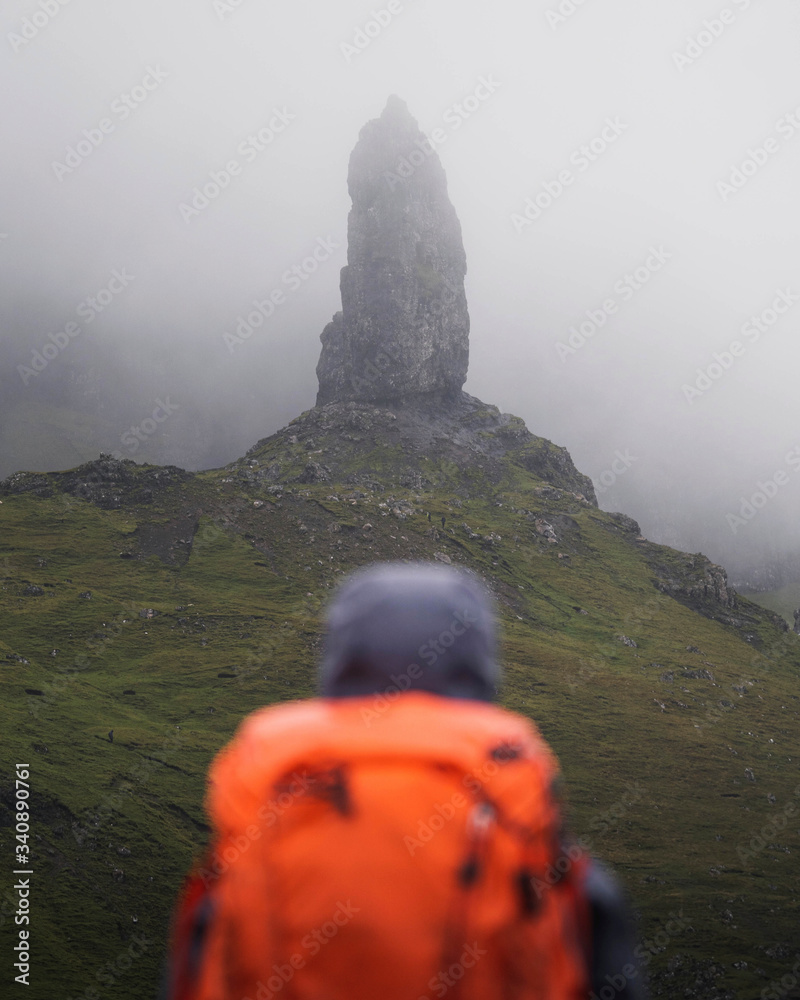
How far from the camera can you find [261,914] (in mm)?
2395

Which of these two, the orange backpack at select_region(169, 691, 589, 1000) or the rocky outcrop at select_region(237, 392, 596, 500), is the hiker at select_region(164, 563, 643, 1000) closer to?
the orange backpack at select_region(169, 691, 589, 1000)

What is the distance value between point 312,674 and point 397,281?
138 meters

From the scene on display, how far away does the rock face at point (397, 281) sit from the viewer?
568 ft

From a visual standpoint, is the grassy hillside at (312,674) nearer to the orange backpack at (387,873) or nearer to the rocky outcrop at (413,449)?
the rocky outcrop at (413,449)

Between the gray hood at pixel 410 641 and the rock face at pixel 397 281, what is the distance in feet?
555

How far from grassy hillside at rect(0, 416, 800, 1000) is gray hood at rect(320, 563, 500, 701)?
75.8 ft

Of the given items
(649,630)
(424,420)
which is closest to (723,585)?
(649,630)

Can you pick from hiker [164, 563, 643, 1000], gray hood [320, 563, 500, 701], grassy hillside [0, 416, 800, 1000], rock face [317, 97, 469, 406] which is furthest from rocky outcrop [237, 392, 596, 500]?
hiker [164, 563, 643, 1000]

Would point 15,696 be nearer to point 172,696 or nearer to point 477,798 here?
point 172,696

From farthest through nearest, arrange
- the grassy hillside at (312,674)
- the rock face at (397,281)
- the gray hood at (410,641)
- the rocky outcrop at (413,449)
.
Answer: the rock face at (397,281), the rocky outcrop at (413,449), the grassy hillside at (312,674), the gray hood at (410,641)

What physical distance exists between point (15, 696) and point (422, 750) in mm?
50746

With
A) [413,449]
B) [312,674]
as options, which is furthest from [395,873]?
[413,449]

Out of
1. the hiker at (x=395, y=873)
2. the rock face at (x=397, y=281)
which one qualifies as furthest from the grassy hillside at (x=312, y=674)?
the rock face at (x=397, y=281)

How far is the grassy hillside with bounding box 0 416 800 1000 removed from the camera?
27141 mm
